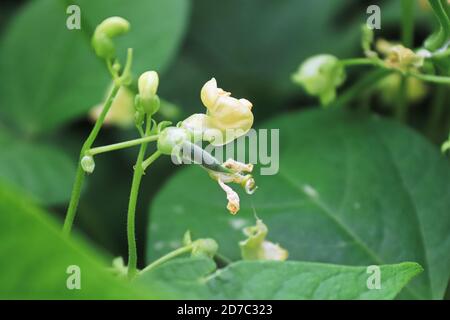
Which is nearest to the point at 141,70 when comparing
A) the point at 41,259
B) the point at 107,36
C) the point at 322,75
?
the point at 322,75

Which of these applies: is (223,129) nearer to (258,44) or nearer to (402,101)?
(402,101)

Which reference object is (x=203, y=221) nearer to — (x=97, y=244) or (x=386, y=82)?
(x=97, y=244)

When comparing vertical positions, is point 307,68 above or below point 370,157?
above

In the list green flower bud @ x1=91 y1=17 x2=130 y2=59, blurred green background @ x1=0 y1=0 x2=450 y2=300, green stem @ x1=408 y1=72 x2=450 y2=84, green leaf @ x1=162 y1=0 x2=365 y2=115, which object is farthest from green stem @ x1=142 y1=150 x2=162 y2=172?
green leaf @ x1=162 y1=0 x2=365 y2=115

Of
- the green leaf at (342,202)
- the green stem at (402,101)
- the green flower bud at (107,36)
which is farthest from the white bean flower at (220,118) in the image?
the green stem at (402,101)

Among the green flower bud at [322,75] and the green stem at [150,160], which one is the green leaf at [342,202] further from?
the green stem at [150,160]
